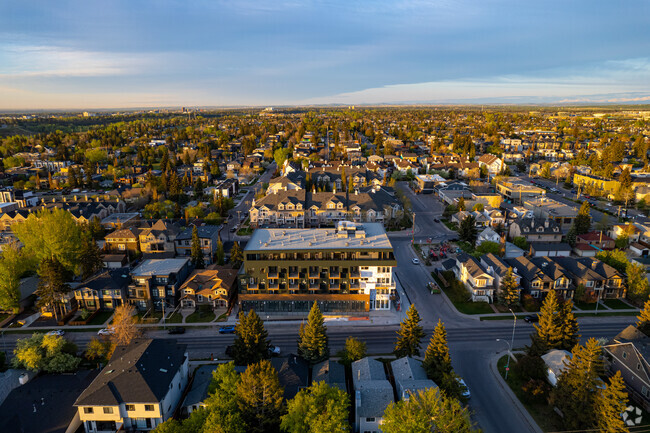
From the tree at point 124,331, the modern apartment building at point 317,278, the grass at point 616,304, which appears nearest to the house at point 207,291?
the modern apartment building at point 317,278

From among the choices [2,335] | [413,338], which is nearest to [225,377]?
[413,338]

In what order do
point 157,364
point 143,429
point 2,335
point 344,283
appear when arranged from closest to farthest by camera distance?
point 143,429 < point 157,364 < point 2,335 < point 344,283

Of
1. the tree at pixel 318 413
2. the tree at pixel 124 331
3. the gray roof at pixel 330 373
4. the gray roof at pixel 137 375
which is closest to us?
the tree at pixel 318 413

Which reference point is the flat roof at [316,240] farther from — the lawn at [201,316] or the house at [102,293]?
the house at [102,293]

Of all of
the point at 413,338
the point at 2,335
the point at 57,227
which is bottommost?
the point at 2,335

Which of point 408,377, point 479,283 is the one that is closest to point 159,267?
point 408,377

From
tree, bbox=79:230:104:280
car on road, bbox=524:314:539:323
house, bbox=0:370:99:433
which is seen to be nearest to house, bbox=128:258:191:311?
tree, bbox=79:230:104:280

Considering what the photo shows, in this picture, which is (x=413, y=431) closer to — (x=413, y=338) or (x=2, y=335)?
(x=413, y=338)
